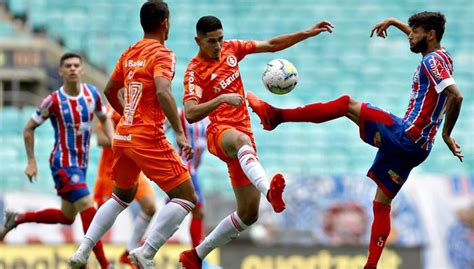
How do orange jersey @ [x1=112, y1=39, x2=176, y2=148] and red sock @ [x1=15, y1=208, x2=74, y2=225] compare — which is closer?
orange jersey @ [x1=112, y1=39, x2=176, y2=148]

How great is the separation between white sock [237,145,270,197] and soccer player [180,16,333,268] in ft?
0.09

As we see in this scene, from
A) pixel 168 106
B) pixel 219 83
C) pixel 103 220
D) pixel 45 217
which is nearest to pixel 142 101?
pixel 168 106

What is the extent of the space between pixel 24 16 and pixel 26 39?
79.7 inches

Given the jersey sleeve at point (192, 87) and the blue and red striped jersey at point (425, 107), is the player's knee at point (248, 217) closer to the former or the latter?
the jersey sleeve at point (192, 87)

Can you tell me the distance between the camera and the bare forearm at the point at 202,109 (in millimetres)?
9398

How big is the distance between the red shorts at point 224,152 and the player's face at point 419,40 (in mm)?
1701

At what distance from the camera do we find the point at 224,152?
9.90m

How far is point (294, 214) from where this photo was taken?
17.6 meters

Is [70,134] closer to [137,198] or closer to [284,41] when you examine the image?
[137,198]

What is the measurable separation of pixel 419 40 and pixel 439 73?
1.44 ft

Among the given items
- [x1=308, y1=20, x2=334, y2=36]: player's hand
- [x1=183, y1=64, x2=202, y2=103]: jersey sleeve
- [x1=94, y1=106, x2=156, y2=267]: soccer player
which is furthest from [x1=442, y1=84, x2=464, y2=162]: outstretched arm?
[x1=94, y1=106, x2=156, y2=267]: soccer player

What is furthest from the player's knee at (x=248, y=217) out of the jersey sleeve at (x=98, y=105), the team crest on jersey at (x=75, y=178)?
the jersey sleeve at (x=98, y=105)

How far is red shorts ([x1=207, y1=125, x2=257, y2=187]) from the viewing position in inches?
390

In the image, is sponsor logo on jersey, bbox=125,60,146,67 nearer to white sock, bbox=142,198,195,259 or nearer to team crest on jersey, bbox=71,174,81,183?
white sock, bbox=142,198,195,259
